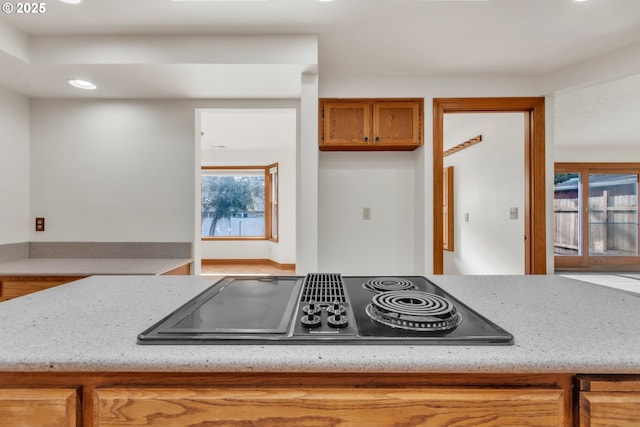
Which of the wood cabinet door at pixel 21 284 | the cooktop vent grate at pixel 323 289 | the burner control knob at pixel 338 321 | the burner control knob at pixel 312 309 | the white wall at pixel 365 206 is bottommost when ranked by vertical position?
the wood cabinet door at pixel 21 284

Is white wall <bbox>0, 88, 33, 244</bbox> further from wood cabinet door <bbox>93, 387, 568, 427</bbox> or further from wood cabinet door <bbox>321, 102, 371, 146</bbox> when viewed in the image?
wood cabinet door <bbox>93, 387, 568, 427</bbox>

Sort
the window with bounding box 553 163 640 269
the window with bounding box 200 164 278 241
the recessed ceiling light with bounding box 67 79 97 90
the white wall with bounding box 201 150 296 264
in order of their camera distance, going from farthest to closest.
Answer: the window with bounding box 200 164 278 241, the window with bounding box 553 163 640 269, the white wall with bounding box 201 150 296 264, the recessed ceiling light with bounding box 67 79 97 90

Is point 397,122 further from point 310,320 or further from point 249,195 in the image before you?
point 249,195

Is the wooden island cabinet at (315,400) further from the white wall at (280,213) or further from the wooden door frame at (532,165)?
the white wall at (280,213)

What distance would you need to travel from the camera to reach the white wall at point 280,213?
18.4 ft

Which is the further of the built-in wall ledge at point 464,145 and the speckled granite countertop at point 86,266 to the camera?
the built-in wall ledge at point 464,145

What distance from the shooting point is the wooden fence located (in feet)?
18.7

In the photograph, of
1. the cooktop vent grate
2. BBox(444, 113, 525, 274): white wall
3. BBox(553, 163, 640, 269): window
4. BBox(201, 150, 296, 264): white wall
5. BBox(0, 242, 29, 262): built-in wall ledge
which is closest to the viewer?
the cooktop vent grate

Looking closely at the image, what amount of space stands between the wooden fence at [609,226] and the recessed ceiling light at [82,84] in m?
7.79

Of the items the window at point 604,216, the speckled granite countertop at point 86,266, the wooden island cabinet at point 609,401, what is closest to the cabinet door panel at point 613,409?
the wooden island cabinet at point 609,401

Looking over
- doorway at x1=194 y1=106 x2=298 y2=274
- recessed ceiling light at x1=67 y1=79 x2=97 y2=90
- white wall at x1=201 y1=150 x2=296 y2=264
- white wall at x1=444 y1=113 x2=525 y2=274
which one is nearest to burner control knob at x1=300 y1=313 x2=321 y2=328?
recessed ceiling light at x1=67 y1=79 x2=97 y2=90

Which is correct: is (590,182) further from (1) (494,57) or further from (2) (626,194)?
(1) (494,57)

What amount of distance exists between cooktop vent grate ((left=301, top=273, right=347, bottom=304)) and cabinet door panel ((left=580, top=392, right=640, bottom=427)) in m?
0.59

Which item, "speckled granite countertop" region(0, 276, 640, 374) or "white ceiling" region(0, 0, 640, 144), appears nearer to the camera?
"speckled granite countertop" region(0, 276, 640, 374)
